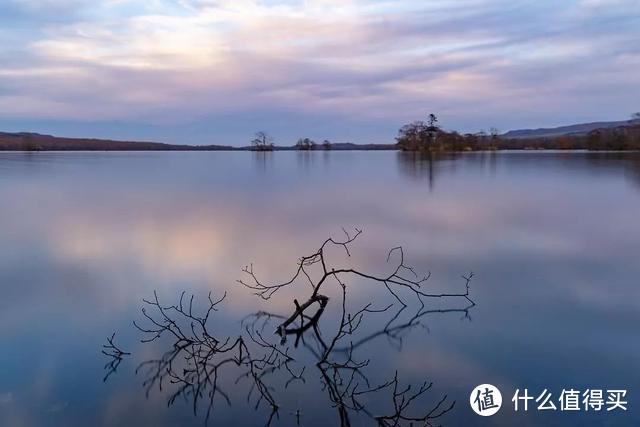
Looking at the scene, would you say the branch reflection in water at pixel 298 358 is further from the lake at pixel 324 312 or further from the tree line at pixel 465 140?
the tree line at pixel 465 140

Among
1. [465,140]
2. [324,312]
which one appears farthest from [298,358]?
[465,140]

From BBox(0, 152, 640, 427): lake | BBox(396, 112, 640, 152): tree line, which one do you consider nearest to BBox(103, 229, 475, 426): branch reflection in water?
BBox(0, 152, 640, 427): lake

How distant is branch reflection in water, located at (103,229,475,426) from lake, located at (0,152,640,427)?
0.02 meters

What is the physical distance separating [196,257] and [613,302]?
173 inches

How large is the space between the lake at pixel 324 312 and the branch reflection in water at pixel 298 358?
0.7 inches

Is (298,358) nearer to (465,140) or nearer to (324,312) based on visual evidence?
(324,312)

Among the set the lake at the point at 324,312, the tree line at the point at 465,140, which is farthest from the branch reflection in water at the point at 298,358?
the tree line at the point at 465,140

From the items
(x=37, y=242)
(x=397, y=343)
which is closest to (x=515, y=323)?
(x=397, y=343)

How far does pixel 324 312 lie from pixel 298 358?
2.74ft

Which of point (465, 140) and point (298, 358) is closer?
point (298, 358)

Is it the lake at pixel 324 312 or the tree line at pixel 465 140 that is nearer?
the lake at pixel 324 312

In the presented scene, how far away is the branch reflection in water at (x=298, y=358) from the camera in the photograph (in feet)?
9.88

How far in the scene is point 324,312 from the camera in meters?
4.39

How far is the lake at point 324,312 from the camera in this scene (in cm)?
305
